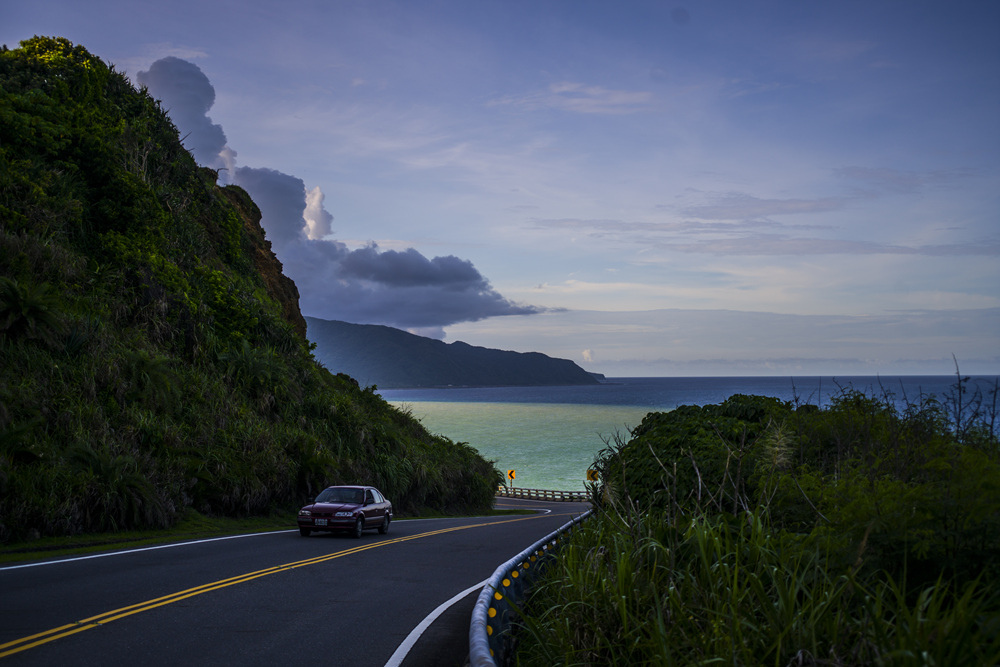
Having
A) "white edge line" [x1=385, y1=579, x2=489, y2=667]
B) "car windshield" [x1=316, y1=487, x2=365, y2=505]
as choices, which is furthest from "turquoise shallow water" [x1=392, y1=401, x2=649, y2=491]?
"white edge line" [x1=385, y1=579, x2=489, y2=667]

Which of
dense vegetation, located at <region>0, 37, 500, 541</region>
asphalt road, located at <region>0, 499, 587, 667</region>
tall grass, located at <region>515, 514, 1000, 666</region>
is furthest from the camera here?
dense vegetation, located at <region>0, 37, 500, 541</region>

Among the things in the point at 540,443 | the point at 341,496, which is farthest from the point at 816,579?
the point at 540,443

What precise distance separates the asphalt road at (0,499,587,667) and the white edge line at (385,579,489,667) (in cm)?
7

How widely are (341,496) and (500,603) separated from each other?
465 inches

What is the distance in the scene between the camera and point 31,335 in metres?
17.2

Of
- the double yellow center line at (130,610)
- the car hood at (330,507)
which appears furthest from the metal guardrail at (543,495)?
the double yellow center line at (130,610)

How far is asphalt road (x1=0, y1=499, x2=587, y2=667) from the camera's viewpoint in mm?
7098

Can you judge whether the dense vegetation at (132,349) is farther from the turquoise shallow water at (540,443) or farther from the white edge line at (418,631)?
the turquoise shallow water at (540,443)

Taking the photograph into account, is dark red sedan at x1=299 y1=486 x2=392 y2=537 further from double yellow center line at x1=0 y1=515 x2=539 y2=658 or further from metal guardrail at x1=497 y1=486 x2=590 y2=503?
metal guardrail at x1=497 y1=486 x2=590 y2=503

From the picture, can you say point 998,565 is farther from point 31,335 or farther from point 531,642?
point 31,335

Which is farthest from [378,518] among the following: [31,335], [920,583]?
[920,583]

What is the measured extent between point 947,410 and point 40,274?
2121 cm

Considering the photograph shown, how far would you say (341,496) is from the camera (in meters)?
18.5

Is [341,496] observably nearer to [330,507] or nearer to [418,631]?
[330,507]
